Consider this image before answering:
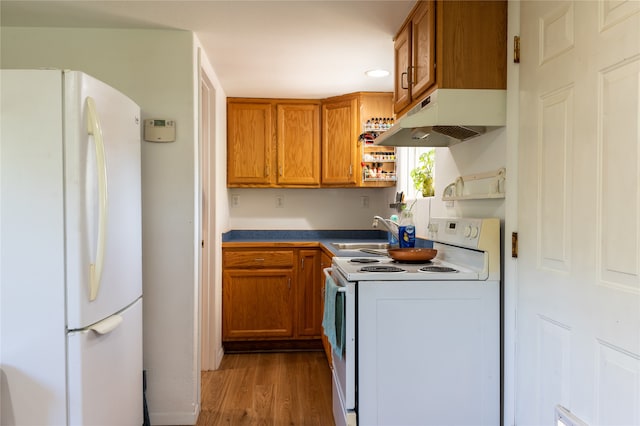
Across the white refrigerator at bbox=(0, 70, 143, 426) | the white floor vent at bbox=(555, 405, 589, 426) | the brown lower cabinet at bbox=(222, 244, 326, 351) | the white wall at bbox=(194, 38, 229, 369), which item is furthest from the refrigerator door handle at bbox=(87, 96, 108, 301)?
the brown lower cabinet at bbox=(222, 244, 326, 351)

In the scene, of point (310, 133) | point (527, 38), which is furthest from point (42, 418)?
point (310, 133)

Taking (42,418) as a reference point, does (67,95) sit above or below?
above

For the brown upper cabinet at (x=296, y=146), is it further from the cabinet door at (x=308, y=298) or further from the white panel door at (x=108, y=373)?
the white panel door at (x=108, y=373)

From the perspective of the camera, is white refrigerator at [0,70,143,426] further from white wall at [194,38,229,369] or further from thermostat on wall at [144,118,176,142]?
white wall at [194,38,229,369]

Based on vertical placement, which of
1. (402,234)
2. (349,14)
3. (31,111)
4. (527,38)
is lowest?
(402,234)

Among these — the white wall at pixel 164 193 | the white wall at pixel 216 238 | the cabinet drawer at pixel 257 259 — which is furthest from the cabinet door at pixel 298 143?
the white wall at pixel 164 193

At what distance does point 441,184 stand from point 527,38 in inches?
39.3

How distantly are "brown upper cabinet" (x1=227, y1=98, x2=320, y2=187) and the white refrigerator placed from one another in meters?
2.11

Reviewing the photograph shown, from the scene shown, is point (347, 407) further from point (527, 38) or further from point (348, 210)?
point (348, 210)

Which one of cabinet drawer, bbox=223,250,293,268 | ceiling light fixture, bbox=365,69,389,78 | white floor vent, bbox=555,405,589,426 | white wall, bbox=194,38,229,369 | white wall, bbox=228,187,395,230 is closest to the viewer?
white floor vent, bbox=555,405,589,426

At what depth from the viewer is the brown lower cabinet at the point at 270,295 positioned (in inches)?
137

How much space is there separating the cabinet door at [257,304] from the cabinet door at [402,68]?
6.02ft

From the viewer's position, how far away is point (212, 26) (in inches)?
87.7

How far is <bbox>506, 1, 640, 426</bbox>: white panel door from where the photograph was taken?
109 cm
